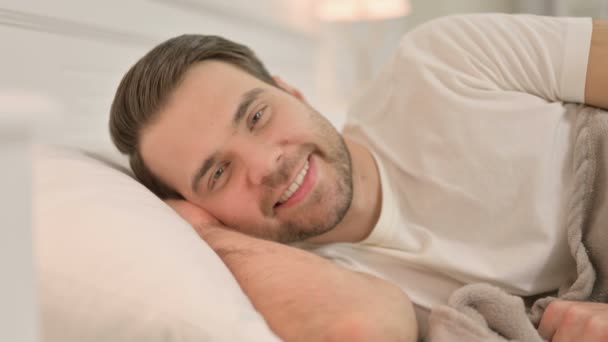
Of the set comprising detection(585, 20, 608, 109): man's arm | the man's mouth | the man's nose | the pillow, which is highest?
detection(585, 20, 608, 109): man's arm

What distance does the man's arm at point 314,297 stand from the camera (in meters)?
0.65

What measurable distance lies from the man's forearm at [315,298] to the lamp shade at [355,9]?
2.16 metres

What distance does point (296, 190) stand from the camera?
1037 millimetres

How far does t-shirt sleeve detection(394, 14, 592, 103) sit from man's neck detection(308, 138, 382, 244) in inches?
9.4

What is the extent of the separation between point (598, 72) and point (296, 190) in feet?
1.96

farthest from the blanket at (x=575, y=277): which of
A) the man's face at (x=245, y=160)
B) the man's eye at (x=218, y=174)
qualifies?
the man's eye at (x=218, y=174)

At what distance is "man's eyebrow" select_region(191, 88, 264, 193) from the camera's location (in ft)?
3.35

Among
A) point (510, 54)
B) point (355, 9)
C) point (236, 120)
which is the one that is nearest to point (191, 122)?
point (236, 120)

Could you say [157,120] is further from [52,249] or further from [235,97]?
[52,249]

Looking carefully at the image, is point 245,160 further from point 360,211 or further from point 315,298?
point 315,298

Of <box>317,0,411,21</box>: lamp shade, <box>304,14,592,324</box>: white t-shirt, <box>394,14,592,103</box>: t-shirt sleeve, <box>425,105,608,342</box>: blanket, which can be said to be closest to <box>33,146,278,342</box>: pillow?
<box>425,105,608,342</box>: blanket

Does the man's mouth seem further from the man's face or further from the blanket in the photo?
the blanket

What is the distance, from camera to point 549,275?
3.30 ft

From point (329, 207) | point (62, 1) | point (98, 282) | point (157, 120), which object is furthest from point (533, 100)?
point (62, 1)
